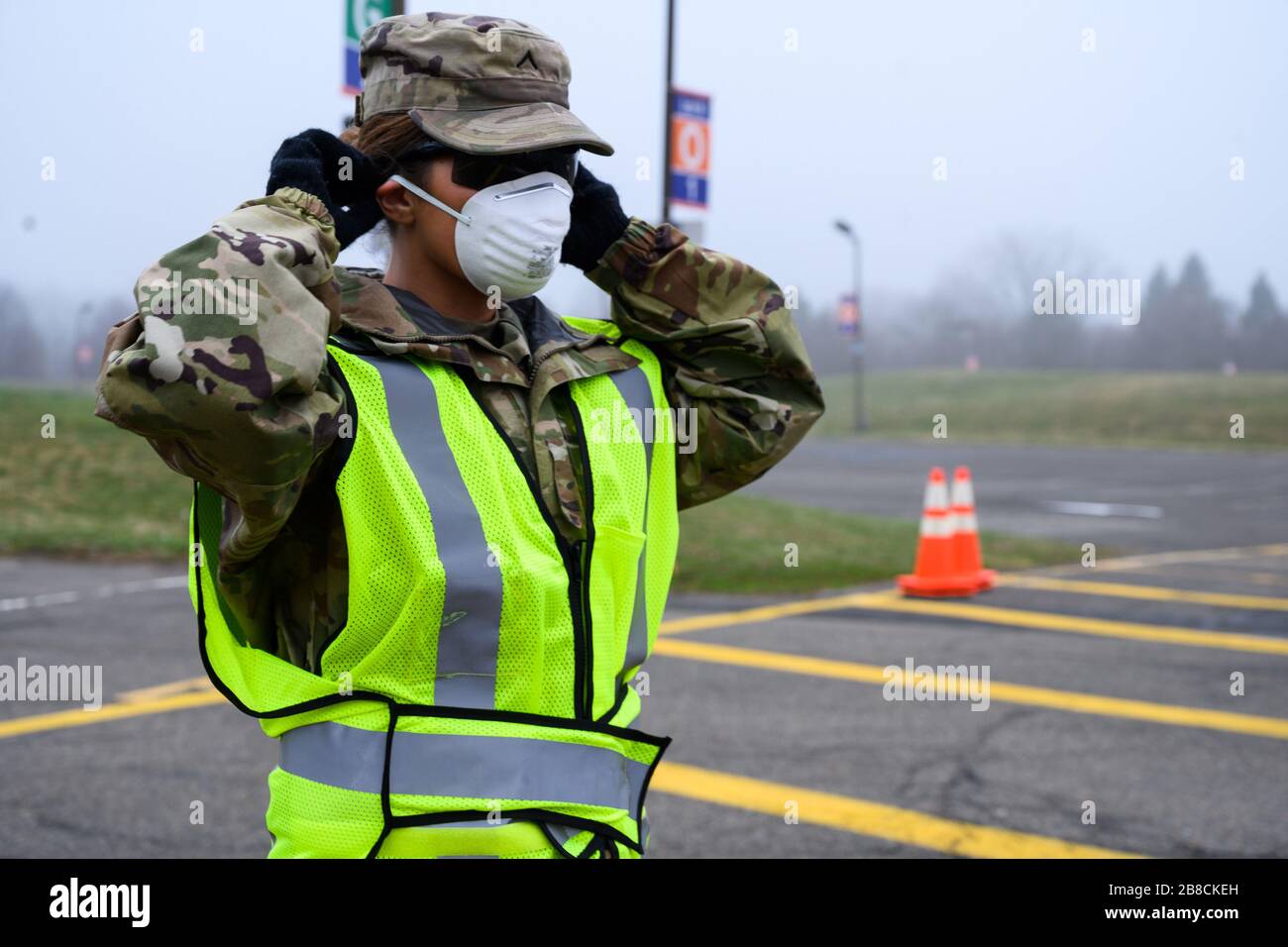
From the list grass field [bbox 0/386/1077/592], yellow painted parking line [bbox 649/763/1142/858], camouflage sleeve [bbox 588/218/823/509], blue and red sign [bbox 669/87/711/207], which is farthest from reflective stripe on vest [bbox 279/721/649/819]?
blue and red sign [bbox 669/87/711/207]

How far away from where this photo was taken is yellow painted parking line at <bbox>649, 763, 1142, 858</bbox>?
203 inches

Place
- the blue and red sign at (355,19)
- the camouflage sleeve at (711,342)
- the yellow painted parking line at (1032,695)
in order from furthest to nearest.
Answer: the blue and red sign at (355,19)
the yellow painted parking line at (1032,695)
the camouflage sleeve at (711,342)

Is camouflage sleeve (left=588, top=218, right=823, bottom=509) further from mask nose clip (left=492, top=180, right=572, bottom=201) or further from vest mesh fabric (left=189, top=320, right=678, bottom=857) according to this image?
vest mesh fabric (left=189, top=320, right=678, bottom=857)

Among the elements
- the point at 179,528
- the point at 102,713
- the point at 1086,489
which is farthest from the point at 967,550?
the point at 1086,489

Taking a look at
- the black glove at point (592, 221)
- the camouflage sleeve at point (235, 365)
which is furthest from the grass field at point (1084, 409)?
the camouflage sleeve at point (235, 365)

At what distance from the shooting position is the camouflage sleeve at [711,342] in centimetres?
258

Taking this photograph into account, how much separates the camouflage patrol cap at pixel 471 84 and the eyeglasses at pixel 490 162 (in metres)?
0.05

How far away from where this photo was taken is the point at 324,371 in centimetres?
202

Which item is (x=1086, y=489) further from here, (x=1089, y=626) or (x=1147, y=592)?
(x=1089, y=626)

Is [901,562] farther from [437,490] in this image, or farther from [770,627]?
[437,490]

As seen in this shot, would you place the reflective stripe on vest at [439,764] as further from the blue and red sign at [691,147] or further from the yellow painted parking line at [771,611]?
the blue and red sign at [691,147]

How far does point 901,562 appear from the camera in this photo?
488 inches

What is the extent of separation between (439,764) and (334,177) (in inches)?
36.2
